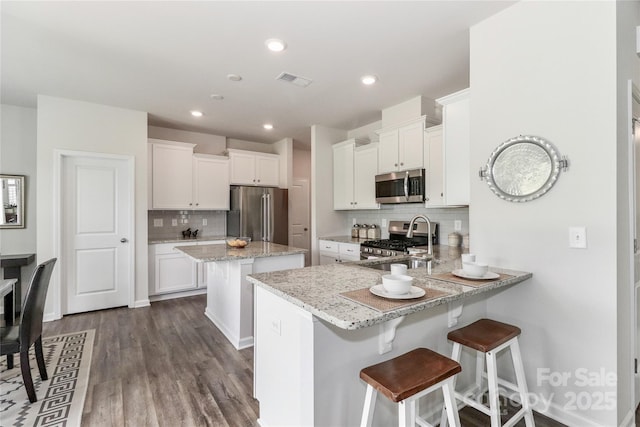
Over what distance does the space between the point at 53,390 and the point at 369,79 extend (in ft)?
12.4

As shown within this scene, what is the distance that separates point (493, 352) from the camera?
158 cm

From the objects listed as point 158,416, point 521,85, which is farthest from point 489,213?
point 158,416

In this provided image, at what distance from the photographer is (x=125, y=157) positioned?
3955 millimetres

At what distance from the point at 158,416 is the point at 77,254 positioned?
2.90m

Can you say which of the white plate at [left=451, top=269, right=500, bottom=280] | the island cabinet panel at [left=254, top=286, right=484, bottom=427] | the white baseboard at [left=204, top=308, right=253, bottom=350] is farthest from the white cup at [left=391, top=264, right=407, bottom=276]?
the white baseboard at [left=204, top=308, right=253, bottom=350]

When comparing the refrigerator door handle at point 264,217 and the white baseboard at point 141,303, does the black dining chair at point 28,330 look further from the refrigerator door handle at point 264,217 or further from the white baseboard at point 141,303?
the refrigerator door handle at point 264,217

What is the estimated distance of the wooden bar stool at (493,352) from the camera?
154 centimetres

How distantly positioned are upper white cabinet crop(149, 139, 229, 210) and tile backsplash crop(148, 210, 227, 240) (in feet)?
1.20

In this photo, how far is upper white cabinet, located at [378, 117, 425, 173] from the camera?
3547 mm

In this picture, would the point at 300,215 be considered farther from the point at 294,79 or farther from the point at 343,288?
the point at 343,288

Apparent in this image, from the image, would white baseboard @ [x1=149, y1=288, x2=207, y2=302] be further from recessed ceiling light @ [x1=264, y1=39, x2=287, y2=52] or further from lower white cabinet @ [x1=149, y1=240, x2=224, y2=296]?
recessed ceiling light @ [x1=264, y1=39, x2=287, y2=52]

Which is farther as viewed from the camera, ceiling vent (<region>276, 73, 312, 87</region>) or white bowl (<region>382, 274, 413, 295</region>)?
ceiling vent (<region>276, 73, 312, 87</region>)

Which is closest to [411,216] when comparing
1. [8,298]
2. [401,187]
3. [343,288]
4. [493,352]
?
[401,187]

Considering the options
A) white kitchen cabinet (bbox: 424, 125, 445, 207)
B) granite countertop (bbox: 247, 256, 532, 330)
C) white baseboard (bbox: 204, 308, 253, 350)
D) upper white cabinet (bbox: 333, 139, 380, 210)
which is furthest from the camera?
upper white cabinet (bbox: 333, 139, 380, 210)
